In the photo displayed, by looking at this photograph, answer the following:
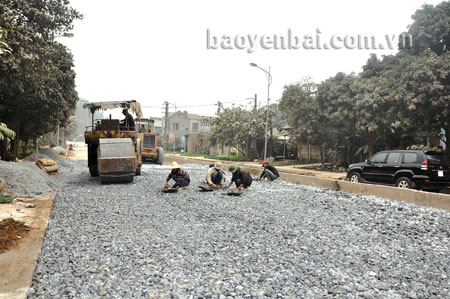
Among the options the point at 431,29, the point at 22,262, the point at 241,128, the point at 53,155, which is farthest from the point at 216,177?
the point at 241,128

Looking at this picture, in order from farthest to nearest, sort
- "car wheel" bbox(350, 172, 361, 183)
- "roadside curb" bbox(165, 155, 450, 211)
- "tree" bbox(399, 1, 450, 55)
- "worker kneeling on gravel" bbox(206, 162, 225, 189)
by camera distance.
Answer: "tree" bbox(399, 1, 450, 55) → "car wheel" bbox(350, 172, 361, 183) → "worker kneeling on gravel" bbox(206, 162, 225, 189) → "roadside curb" bbox(165, 155, 450, 211)

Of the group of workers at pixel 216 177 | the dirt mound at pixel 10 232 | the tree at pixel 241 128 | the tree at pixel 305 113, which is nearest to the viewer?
the dirt mound at pixel 10 232

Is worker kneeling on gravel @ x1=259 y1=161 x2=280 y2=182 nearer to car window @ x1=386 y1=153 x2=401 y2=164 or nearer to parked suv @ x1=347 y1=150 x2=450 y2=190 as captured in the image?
parked suv @ x1=347 y1=150 x2=450 y2=190

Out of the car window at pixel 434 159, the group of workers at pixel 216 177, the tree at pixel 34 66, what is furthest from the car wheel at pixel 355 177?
the tree at pixel 34 66

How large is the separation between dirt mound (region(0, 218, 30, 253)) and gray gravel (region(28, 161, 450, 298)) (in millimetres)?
481

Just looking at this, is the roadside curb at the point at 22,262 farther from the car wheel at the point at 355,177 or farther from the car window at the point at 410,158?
the car wheel at the point at 355,177

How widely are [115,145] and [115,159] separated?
59cm

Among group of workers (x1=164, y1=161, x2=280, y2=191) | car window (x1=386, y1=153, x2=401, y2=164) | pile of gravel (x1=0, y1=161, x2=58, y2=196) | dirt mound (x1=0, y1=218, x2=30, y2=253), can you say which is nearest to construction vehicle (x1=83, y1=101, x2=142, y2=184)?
group of workers (x1=164, y1=161, x2=280, y2=191)

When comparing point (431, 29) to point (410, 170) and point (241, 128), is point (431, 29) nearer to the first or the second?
point (410, 170)

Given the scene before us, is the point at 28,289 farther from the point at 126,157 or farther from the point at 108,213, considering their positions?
the point at 126,157

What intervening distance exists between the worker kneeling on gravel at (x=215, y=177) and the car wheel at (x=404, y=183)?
630cm

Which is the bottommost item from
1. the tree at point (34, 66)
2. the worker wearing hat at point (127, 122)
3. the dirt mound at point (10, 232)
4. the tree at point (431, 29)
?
the dirt mound at point (10, 232)

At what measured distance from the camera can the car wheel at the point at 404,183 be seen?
39.4 feet

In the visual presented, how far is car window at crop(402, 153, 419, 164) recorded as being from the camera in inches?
471
